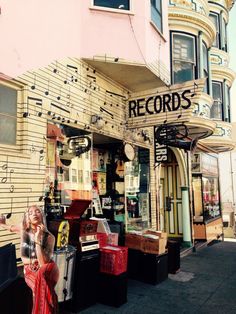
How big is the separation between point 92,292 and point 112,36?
545 centimetres

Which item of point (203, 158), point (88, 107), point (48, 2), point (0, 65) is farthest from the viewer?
point (203, 158)

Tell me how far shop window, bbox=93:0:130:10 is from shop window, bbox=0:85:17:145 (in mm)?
3350

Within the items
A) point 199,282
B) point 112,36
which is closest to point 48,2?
point 112,36

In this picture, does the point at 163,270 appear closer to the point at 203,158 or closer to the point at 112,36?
the point at 112,36

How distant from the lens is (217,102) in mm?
14531

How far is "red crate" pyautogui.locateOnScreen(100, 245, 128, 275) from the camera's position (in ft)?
17.9

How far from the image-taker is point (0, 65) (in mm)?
4820

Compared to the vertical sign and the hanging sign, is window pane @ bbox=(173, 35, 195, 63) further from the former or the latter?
the hanging sign

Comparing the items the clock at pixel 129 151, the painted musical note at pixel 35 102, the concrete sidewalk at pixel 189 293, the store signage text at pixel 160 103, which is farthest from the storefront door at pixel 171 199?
the painted musical note at pixel 35 102

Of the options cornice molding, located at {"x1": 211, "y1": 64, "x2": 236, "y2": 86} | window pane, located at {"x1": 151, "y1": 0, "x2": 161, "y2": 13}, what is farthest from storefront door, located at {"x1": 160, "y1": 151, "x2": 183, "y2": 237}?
window pane, located at {"x1": 151, "y1": 0, "x2": 161, "y2": 13}

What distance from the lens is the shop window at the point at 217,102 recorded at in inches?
568

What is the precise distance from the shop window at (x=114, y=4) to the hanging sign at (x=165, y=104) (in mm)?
2093

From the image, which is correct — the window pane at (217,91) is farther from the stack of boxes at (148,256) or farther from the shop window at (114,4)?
the stack of boxes at (148,256)

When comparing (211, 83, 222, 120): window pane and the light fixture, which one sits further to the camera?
(211, 83, 222, 120): window pane
